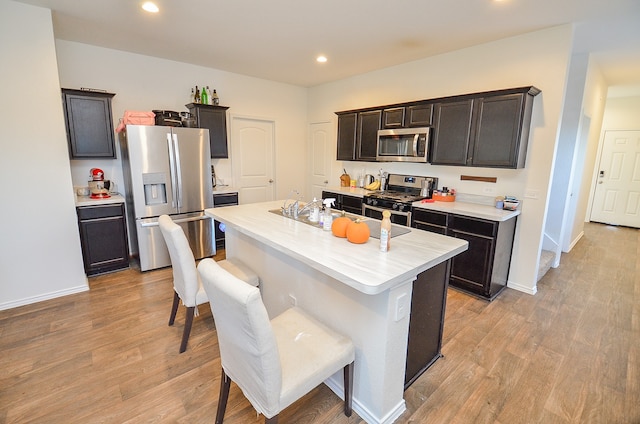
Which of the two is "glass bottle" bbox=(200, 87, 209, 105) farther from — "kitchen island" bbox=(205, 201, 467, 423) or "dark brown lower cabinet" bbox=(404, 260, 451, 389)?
"dark brown lower cabinet" bbox=(404, 260, 451, 389)

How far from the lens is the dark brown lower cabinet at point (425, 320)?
5.99 ft

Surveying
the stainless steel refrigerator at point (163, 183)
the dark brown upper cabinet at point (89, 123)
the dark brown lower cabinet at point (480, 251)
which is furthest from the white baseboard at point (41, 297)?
the dark brown lower cabinet at point (480, 251)

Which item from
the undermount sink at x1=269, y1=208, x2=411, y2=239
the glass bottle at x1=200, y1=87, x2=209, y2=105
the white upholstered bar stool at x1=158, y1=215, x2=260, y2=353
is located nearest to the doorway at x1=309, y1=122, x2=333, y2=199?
the glass bottle at x1=200, y1=87, x2=209, y2=105

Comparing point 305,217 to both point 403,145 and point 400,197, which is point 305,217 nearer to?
point 400,197

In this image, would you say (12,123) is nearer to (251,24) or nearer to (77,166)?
(77,166)

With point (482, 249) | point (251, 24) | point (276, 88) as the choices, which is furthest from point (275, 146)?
point (482, 249)

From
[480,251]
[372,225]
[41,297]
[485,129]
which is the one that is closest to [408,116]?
[485,129]

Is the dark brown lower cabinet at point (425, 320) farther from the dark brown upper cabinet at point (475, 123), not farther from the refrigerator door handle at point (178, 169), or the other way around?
the refrigerator door handle at point (178, 169)

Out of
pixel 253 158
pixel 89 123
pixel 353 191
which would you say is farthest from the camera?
pixel 253 158

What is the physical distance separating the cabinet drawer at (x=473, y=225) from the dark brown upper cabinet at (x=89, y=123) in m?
4.05

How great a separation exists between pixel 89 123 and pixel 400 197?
384 cm

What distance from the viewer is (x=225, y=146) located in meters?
4.55

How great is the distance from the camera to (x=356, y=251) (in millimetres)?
1740

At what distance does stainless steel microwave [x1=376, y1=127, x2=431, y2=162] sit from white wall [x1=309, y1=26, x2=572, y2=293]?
0.35 m
